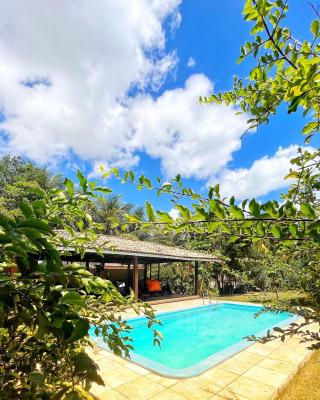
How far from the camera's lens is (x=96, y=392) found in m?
4.88

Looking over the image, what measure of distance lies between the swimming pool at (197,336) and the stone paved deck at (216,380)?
0.31 metres

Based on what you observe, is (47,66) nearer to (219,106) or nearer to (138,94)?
(138,94)

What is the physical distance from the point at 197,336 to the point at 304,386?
21.8 ft

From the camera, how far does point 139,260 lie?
22469 millimetres

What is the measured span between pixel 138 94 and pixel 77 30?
885 cm

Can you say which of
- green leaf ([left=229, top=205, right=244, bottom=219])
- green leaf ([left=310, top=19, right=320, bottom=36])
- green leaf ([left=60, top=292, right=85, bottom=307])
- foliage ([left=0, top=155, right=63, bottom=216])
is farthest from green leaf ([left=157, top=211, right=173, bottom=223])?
foliage ([left=0, top=155, right=63, bottom=216])

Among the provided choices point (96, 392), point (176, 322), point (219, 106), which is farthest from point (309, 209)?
point (176, 322)

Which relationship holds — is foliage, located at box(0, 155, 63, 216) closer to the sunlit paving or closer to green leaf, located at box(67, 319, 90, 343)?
the sunlit paving

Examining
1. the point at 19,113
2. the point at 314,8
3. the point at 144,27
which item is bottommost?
the point at 314,8

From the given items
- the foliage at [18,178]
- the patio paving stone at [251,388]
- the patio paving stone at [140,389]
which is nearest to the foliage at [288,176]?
the patio paving stone at [251,388]

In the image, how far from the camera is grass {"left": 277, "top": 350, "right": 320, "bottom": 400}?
4867 millimetres

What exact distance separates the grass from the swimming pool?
160cm

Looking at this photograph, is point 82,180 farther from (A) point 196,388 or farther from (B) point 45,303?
(A) point 196,388

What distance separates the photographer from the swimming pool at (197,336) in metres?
6.77
